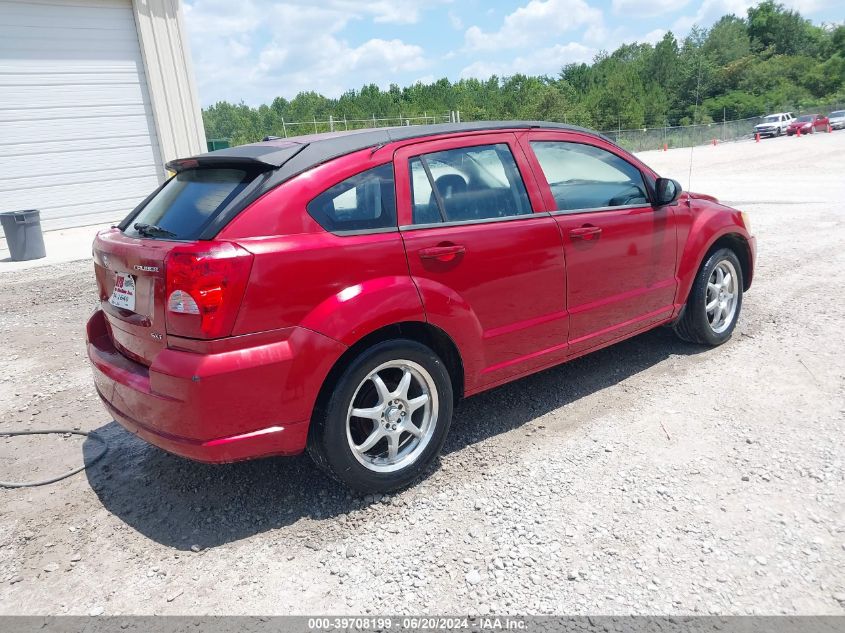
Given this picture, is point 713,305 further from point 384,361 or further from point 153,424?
point 153,424

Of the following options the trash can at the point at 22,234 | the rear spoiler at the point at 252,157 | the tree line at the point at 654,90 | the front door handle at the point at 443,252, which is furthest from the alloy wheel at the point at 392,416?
the tree line at the point at 654,90

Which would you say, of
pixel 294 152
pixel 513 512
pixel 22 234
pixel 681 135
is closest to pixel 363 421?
pixel 513 512

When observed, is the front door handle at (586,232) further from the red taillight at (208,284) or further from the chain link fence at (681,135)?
the chain link fence at (681,135)

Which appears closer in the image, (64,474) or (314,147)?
(314,147)

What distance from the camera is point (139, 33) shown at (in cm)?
1415

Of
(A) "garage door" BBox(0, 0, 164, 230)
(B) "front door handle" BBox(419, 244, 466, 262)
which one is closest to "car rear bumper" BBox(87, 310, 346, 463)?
(B) "front door handle" BBox(419, 244, 466, 262)

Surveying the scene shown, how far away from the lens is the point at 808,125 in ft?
149

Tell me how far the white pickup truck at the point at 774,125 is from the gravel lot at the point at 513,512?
1958 inches

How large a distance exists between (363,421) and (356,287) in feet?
2.36

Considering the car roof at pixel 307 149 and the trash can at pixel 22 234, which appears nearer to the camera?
the car roof at pixel 307 149

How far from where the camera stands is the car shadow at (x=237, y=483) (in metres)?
3.11

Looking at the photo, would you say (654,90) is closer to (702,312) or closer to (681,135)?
(681,135)

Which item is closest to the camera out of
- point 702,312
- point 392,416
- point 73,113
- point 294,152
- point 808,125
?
point 294,152

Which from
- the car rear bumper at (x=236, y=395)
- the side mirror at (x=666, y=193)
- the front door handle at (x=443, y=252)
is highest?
the side mirror at (x=666, y=193)
